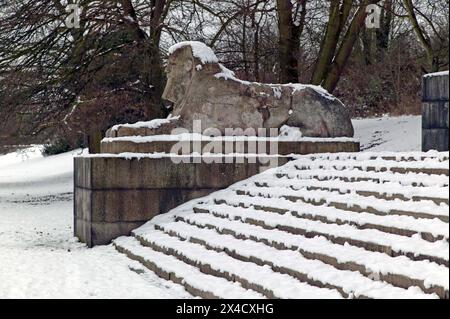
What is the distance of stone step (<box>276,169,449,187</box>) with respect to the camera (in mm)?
9891

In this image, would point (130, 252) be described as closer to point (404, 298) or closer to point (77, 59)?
point (404, 298)

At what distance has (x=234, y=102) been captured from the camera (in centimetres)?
1545

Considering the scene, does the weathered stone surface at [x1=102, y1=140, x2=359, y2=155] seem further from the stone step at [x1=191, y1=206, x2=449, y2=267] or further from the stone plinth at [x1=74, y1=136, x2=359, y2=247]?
the stone step at [x1=191, y1=206, x2=449, y2=267]

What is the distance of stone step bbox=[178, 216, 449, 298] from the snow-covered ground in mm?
1299

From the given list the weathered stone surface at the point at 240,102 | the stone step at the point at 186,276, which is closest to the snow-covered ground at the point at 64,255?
the stone step at the point at 186,276

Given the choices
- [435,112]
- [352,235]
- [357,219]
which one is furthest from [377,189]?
[435,112]

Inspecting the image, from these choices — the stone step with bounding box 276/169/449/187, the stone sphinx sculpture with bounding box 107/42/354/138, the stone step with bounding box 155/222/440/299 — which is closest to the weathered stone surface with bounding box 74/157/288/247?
the stone sphinx sculpture with bounding box 107/42/354/138

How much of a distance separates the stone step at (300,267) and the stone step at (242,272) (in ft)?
0.23

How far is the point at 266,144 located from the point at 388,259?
7292 mm

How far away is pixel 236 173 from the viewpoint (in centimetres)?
1492

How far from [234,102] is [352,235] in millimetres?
6677

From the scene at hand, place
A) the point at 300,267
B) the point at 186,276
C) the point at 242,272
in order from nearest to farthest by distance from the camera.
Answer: the point at 300,267
the point at 242,272
the point at 186,276

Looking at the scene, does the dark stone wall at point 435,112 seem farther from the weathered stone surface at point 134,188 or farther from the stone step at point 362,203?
the weathered stone surface at point 134,188

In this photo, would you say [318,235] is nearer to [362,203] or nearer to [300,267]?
[362,203]
